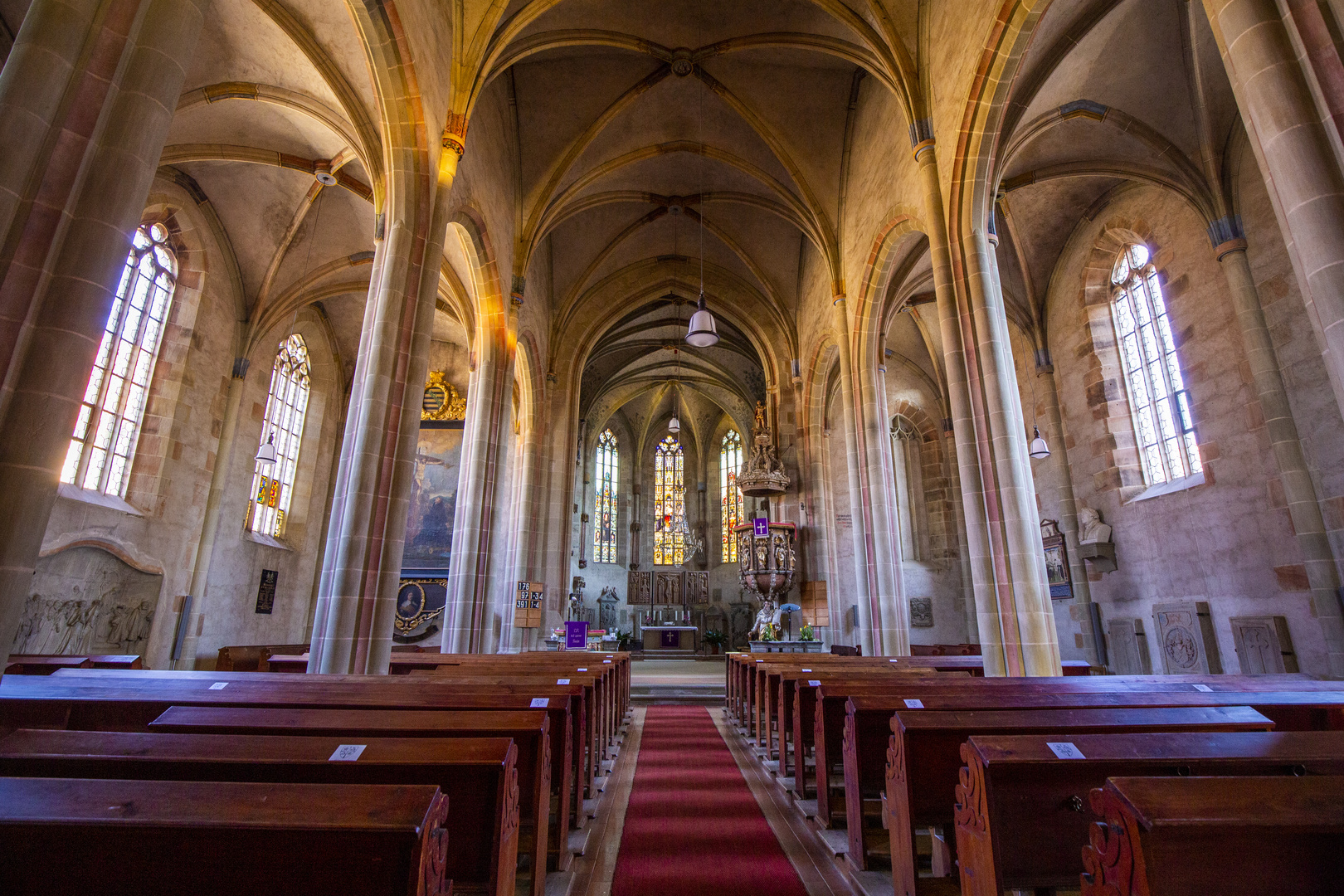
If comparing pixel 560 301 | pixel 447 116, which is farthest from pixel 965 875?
pixel 560 301

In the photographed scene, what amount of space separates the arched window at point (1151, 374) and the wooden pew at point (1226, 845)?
438 inches

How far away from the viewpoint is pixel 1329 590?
7.42 m

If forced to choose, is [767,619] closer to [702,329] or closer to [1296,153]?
[702,329]

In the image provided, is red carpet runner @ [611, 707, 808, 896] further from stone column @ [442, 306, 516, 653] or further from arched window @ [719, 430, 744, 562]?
arched window @ [719, 430, 744, 562]

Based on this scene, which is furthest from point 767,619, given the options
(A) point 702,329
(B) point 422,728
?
(B) point 422,728

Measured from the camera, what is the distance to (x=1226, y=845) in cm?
125

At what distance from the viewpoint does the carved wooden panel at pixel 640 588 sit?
24438mm

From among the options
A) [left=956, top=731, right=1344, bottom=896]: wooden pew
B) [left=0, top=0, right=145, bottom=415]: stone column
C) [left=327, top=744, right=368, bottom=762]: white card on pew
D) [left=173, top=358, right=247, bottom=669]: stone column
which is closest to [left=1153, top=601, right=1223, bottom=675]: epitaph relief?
[left=956, top=731, right=1344, bottom=896]: wooden pew

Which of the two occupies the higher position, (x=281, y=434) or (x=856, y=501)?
(x=281, y=434)

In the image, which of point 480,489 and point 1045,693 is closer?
point 1045,693

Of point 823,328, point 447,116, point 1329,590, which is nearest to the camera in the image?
point 1329,590

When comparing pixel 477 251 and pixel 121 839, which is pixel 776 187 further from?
pixel 121 839

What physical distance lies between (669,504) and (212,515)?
17394 mm

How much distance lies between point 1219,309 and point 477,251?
11.7 metres
